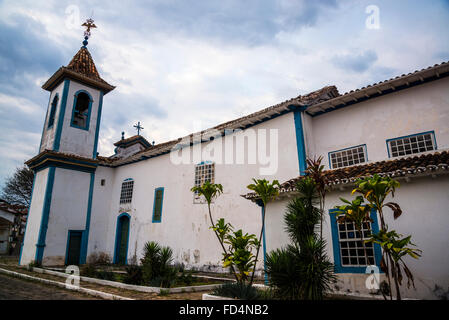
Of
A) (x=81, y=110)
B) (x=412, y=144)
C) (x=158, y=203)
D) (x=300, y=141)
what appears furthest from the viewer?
(x=81, y=110)

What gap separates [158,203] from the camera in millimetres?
16359

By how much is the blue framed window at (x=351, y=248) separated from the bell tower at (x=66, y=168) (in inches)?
569

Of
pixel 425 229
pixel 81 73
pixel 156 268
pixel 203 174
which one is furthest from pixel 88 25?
pixel 425 229

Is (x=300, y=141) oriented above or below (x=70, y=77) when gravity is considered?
below

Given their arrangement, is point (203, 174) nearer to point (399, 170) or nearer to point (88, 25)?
point (399, 170)

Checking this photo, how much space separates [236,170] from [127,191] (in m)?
8.83

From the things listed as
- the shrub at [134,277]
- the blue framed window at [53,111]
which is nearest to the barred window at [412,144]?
the shrub at [134,277]

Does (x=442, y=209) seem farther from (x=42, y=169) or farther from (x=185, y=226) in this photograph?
(x=42, y=169)

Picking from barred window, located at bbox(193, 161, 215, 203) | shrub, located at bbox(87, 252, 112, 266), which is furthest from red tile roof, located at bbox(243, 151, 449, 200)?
shrub, located at bbox(87, 252, 112, 266)

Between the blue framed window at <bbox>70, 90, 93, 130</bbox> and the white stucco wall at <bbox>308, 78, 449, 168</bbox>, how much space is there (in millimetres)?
13827

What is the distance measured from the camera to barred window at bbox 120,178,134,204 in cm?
1817

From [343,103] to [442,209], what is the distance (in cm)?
563

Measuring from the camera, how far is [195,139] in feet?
49.1

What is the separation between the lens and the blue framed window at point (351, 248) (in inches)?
296
